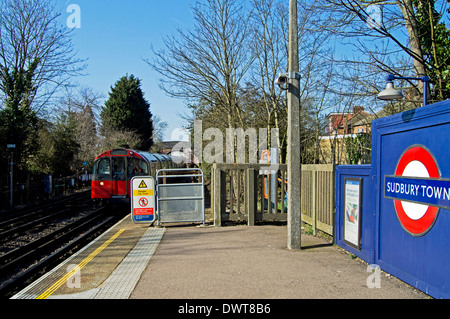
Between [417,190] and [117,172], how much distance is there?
15320 mm

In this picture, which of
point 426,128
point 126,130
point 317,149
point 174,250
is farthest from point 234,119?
point 126,130

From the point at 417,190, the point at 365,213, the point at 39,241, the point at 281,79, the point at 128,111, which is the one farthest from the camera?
the point at 128,111

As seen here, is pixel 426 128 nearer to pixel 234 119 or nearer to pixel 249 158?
pixel 234 119

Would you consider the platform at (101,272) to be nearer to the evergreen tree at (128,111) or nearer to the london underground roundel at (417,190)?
the london underground roundel at (417,190)

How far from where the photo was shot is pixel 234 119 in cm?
1723

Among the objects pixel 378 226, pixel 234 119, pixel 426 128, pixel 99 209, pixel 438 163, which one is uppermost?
pixel 234 119

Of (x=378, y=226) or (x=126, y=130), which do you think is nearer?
(x=378, y=226)

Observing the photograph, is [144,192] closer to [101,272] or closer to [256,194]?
[256,194]

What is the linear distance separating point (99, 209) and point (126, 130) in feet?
113

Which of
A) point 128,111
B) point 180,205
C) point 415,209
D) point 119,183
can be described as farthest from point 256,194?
point 128,111

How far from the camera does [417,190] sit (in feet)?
15.5

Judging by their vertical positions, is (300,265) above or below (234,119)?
below

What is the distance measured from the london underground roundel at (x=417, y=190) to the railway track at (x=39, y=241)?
6.38 meters

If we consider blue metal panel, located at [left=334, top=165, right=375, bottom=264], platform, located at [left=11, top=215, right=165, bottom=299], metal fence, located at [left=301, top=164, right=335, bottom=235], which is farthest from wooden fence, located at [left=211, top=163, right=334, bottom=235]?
platform, located at [left=11, top=215, right=165, bottom=299]
